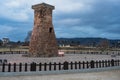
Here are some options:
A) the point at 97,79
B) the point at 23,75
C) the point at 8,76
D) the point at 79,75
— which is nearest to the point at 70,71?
the point at 79,75

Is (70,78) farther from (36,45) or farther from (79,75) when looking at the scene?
(36,45)

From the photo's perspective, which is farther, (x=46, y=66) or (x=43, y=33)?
(x=43, y=33)

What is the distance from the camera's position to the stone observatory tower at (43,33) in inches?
1177

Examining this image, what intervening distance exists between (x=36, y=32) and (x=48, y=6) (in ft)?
13.5

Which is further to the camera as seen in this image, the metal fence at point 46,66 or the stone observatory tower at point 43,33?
the stone observatory tower at point 43,33

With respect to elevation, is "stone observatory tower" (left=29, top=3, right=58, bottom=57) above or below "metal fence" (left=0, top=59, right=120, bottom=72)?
above

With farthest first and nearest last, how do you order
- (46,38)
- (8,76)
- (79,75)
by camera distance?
(46,38), (79,75), (8,76)

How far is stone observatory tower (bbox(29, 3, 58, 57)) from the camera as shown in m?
29.9

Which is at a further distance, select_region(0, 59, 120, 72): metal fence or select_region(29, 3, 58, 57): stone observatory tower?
select_region(29, 3, 58, 57): stone observatory tower

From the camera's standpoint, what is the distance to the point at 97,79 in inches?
528

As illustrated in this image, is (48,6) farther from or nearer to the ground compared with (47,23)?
farther from the ground

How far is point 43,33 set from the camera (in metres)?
29.9

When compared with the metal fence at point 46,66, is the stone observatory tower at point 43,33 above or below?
above

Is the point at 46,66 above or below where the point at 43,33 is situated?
below
